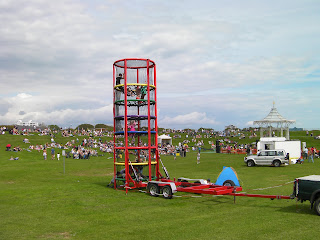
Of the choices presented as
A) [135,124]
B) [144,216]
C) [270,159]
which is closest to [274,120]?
[270,159]

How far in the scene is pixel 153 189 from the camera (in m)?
16.9

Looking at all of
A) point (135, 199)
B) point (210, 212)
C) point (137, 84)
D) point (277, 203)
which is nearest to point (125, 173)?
point (135, 199)

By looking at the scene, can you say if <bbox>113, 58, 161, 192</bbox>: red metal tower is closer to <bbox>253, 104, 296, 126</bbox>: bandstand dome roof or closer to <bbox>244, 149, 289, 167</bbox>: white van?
<bbox>244, 149, 289, 167</bbox>: white van

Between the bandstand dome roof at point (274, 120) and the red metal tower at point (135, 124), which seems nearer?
the red metal tower at point (135, 124)

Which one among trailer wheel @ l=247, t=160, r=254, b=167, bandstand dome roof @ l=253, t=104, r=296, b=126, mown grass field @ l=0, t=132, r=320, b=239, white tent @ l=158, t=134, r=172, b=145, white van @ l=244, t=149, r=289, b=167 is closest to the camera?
mown grass field @ l=0, t=132, r=320, b=239

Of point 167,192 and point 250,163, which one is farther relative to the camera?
point 250,163

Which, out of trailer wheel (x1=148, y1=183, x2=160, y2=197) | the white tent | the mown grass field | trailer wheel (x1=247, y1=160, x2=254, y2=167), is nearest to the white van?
trailer wheel (x1=247, y1=160, x2=254, y2=167)

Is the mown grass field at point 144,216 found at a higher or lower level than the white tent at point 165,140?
lower

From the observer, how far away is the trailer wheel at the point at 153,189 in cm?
1672

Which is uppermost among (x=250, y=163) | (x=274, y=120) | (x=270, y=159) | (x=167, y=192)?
(x=274, y=120)

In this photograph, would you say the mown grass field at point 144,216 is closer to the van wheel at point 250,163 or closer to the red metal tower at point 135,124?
the red metal tower at point 135,124

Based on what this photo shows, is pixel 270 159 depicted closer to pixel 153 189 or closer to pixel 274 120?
pixel 274 120

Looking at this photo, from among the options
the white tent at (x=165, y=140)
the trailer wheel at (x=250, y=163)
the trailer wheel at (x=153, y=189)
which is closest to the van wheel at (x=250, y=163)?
the trailer wheel at (x=250, y=163)

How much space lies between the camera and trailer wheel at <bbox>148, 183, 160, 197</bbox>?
16.7 metres
